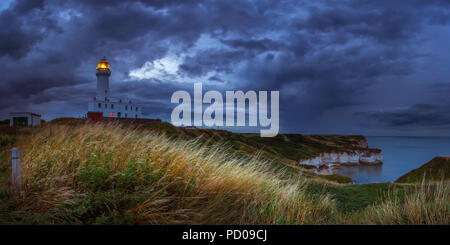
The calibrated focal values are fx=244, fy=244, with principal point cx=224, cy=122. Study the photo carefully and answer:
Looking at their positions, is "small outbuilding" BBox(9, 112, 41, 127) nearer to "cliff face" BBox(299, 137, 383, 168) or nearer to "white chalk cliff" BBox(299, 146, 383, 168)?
"cliff face" BBox(299, 137, 383, 168)

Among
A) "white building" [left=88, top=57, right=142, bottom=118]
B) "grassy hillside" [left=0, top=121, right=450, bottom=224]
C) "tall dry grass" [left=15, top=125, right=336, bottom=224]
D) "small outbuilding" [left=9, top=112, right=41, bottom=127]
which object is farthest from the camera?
"white building" [left=88, top=57, right=142, bottom=118]

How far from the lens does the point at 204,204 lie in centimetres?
447

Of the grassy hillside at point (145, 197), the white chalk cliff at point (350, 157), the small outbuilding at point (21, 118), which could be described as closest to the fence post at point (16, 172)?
the grassy hillside at point (145, 197)

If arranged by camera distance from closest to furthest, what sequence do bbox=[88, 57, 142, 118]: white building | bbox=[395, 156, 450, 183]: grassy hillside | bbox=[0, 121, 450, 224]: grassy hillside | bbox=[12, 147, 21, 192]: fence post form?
bbox=[0, 121, 450, 224]: grassy hillside, bbox=[12, 147, 21, 192]: fence post, bbox=[395, 156, 450, 183]: grassy hillside, bbox=[88, 57, 142, 118]: white building

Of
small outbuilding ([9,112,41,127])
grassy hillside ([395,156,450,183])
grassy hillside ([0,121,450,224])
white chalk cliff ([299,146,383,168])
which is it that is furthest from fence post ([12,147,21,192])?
white chalk cliff ([299,146,383,168])

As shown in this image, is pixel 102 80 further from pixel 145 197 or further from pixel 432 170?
pixel 432 170

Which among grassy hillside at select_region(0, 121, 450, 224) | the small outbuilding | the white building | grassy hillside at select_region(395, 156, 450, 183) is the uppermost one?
the white building

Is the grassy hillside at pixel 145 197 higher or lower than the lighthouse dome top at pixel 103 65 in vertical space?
lower

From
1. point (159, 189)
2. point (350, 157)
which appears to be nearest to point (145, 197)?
point (159, 189)

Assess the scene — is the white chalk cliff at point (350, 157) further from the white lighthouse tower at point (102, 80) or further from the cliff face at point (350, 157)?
the white lighthouse tower at point (102, 80)

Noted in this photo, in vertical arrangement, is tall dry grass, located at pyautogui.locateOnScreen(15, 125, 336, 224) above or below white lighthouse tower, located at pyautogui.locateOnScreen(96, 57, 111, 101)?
below

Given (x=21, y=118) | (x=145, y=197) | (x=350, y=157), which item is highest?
(x=21, y=118)

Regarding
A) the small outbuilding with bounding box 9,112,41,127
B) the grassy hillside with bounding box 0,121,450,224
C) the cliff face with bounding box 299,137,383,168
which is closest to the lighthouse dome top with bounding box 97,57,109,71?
the small outbuilding with bounding box 9,112,41,127

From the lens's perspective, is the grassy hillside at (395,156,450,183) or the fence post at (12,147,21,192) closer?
the fence post at (12,147,21,192)
